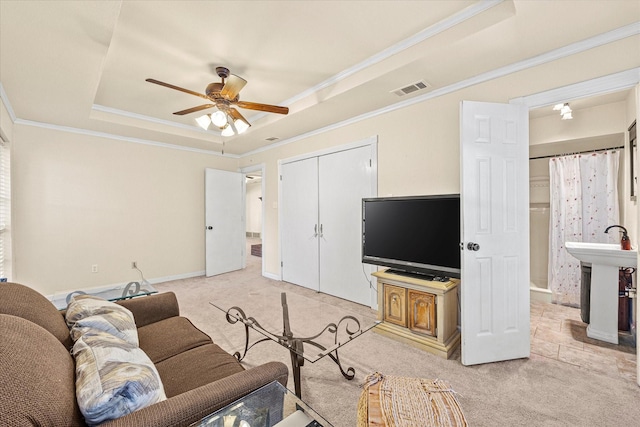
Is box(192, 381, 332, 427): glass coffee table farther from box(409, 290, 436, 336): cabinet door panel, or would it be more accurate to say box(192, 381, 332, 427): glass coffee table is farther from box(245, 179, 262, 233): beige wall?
box(245, 179, 262, 233): beige wall

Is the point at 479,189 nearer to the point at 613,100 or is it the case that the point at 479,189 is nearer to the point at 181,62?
→ the point at 613,100

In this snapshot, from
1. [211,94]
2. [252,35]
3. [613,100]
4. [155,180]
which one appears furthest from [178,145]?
[613,100]

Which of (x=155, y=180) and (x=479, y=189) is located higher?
(x=155, y=180)

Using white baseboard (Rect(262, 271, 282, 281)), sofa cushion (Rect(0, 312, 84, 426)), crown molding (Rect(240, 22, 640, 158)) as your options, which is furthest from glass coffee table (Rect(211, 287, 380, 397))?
crown molding (Rect(240, 22, 640, 158))

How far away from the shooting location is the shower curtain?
3.24 metres

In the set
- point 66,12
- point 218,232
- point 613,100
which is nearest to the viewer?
point 66,12

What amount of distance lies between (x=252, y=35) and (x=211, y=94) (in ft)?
2.15

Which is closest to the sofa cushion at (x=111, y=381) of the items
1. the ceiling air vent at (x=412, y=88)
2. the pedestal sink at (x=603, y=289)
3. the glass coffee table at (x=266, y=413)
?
the glass coffee table at (x=266, y=413)

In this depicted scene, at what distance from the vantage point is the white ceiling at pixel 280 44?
1.89 meters

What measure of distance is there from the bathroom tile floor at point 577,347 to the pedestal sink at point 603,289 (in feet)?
0.37

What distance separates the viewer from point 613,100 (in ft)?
9.60

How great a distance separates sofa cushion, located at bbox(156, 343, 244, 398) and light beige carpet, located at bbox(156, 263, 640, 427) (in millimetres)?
698

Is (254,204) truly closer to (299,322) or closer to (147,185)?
(147,185)

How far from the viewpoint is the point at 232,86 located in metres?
2.43
